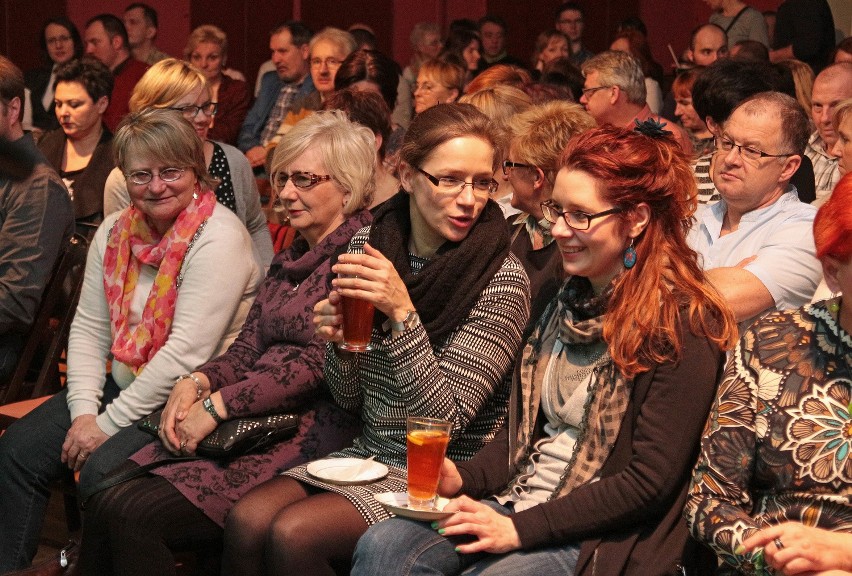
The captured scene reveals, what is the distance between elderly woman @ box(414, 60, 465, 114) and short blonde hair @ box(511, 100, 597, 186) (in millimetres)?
2950

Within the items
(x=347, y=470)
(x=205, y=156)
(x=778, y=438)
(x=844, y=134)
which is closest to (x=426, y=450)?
(x=347, y=470)

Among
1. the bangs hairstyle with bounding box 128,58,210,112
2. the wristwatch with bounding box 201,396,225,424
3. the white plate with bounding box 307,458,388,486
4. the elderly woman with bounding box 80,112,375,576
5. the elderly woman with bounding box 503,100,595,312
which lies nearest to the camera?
the white plate with bounding box 307,458,388,486

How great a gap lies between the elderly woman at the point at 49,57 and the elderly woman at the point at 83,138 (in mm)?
2783

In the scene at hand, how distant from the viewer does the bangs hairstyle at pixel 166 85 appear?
4.49m

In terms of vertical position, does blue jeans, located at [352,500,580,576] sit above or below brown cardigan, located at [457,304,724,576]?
below

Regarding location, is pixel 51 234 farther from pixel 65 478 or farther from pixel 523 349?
pixel 523 349

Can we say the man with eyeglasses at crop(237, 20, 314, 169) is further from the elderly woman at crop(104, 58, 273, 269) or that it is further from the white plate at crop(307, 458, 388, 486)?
the white plate at crop(307, 458, 388, 486)

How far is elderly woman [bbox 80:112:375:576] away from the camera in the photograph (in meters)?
2.92

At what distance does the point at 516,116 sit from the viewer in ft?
11.5

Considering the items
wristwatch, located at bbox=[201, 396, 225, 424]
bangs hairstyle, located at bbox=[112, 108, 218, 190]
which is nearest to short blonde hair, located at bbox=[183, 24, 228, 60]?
bangs hairstyle, located at bbox=[112, 108, 218, 190]

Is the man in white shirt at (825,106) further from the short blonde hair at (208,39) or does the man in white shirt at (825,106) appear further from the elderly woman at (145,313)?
the short blonde hair at (208,39)

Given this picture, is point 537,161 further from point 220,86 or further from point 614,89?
point 220,86

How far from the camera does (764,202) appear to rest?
10.5ft

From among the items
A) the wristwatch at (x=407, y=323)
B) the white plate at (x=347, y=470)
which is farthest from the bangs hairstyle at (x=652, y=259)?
the white plate at (x=347, y=470)
